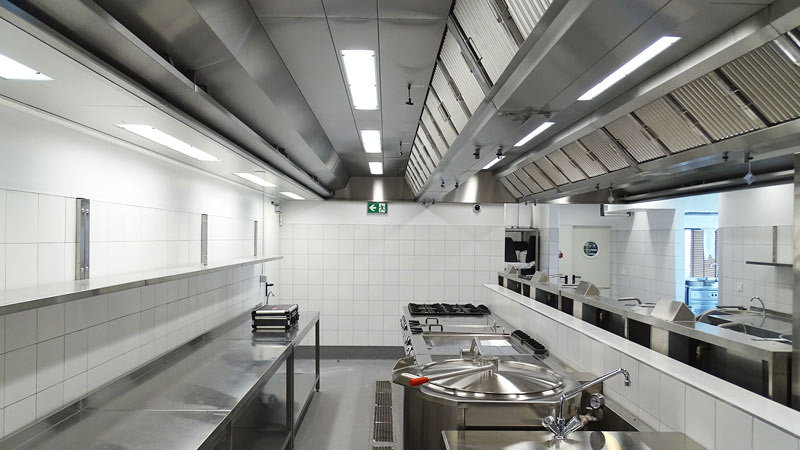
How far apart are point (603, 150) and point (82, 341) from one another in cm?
370

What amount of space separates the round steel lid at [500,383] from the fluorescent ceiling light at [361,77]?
5.59 ft

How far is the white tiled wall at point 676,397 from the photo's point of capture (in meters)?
1.42

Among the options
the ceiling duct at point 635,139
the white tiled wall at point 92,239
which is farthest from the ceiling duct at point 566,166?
the white tiled wall at point 92,239

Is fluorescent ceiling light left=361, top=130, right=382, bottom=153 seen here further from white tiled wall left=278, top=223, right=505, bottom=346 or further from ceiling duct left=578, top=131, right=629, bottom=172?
white tiled wall left=278, top=223, right=505, bottom=346

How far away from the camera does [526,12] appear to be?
1542mm

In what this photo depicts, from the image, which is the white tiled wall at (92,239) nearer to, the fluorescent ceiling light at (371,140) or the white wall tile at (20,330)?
the white wall tile at (20,330)

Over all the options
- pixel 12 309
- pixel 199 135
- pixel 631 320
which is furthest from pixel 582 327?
pixel 12 309

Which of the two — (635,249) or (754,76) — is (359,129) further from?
(635,249)

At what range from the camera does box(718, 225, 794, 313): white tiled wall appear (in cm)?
496

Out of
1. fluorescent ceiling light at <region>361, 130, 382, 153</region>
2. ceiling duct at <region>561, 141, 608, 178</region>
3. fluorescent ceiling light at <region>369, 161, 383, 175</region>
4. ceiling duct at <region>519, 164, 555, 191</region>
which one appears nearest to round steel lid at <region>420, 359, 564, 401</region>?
ceiling duct at <region>561, 141, 608, 178</region>

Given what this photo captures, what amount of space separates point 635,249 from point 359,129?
614 cm

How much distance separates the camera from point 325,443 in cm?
412

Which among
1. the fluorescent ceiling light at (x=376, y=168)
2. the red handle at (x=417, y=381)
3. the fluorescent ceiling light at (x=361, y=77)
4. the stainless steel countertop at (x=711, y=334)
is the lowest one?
the red handle at (x=417, y=381)

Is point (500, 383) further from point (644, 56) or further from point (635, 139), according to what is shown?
point (635, 139)
